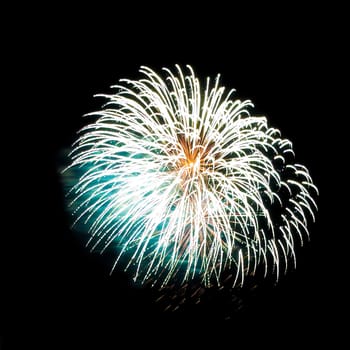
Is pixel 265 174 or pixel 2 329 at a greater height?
pixel 265 174

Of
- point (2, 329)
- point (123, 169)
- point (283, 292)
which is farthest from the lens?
point (283, 292)

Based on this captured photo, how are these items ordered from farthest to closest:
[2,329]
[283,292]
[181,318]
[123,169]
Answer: [283,292] < [181,318] < [2,329] < [123,169]

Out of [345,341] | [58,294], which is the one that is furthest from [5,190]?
[345,341]

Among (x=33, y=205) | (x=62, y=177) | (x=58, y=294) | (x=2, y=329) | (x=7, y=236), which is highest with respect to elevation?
(x=62, y=177)

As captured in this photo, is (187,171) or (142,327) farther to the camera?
(142,327)

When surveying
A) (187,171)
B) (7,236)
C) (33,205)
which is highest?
(187,171)

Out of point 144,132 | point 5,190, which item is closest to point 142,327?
point 5,190

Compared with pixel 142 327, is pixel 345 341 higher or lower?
higher

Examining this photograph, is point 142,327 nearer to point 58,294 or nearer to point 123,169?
point 58,294

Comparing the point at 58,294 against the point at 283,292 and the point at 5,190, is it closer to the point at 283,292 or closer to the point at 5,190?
the point at 5,190
